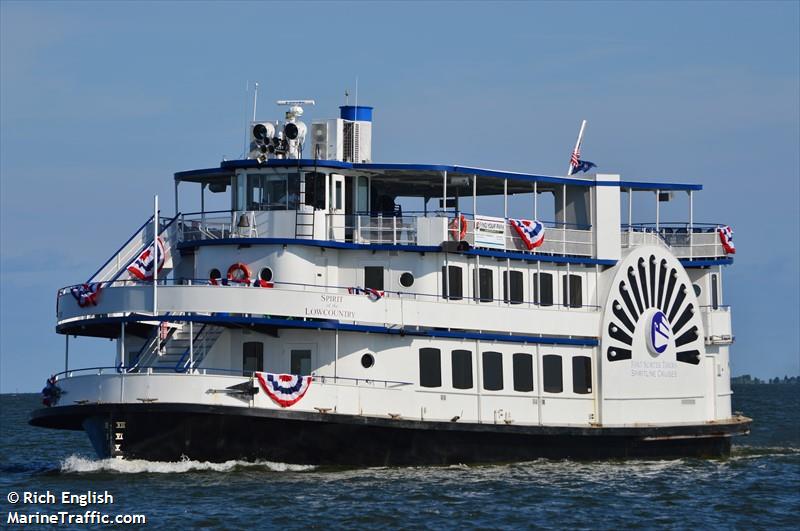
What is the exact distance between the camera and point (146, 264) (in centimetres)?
3384

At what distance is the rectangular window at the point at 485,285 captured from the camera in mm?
34688

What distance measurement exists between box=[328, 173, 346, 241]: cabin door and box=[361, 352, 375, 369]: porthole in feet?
9.17

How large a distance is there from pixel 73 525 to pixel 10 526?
3.81 ft

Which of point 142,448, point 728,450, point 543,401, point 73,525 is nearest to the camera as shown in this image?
point 73,525

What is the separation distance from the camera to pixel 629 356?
3628 cm

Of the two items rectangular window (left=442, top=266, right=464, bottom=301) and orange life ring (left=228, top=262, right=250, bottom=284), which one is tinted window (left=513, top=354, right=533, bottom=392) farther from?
orange life ring (left=228, top=262, right=250, bottom=284)

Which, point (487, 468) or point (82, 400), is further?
point (487, 468)

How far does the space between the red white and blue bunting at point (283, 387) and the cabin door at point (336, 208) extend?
420 centimetres

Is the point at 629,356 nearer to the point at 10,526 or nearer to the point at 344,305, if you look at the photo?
the point at 344,305

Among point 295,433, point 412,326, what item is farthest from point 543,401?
point 295,433

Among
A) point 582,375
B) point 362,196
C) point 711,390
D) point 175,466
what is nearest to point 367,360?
point 362,196

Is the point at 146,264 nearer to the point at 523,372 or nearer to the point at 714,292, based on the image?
the point at 523,372

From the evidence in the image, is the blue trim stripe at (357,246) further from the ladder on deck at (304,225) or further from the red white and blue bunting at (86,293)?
the red white and blue bunting at (86,293)

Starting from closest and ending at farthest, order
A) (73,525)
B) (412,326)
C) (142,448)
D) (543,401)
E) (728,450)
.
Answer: (73,525) < (142,448) < (412,326) < (543,401) < (728,450)
